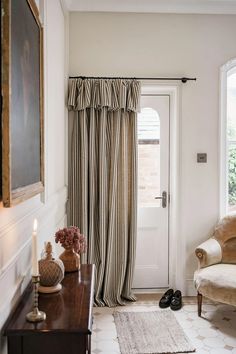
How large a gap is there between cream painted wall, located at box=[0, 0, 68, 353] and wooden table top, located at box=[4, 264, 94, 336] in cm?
5

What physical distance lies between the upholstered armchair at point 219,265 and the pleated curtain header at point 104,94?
142cm

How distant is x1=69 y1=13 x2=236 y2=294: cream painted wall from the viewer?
3510 mm

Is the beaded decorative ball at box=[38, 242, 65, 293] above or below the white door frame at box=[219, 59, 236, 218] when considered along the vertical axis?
below

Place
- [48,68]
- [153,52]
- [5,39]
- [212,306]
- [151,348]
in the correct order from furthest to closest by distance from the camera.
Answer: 1. [153,52]
2. [212,306]
3. [151,348]
4. [48,68]
5. [5,39]

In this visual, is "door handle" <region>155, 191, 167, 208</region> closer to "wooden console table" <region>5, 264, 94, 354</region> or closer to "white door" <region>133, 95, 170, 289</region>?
"white door" <region>133, 95, 170, 289</region>

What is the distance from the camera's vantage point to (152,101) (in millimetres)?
3701

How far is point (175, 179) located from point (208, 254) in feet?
2.72

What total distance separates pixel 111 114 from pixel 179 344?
208 centimetres

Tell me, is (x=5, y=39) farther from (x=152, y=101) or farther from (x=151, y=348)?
(x=152, y=101)

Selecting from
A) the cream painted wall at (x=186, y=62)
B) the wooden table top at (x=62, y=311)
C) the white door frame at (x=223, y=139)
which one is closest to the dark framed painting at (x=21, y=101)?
the wooden table top at (x=62, y=311)

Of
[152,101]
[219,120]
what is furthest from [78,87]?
[219,120]

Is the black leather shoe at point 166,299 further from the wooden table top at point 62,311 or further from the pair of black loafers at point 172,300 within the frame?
the wooden table top at point 62,311

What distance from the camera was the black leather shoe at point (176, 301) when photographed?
327cm

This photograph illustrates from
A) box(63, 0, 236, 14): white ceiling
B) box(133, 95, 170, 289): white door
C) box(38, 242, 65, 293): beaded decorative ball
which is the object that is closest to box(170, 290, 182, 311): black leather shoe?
box(133, 95, 170, 289): white door
